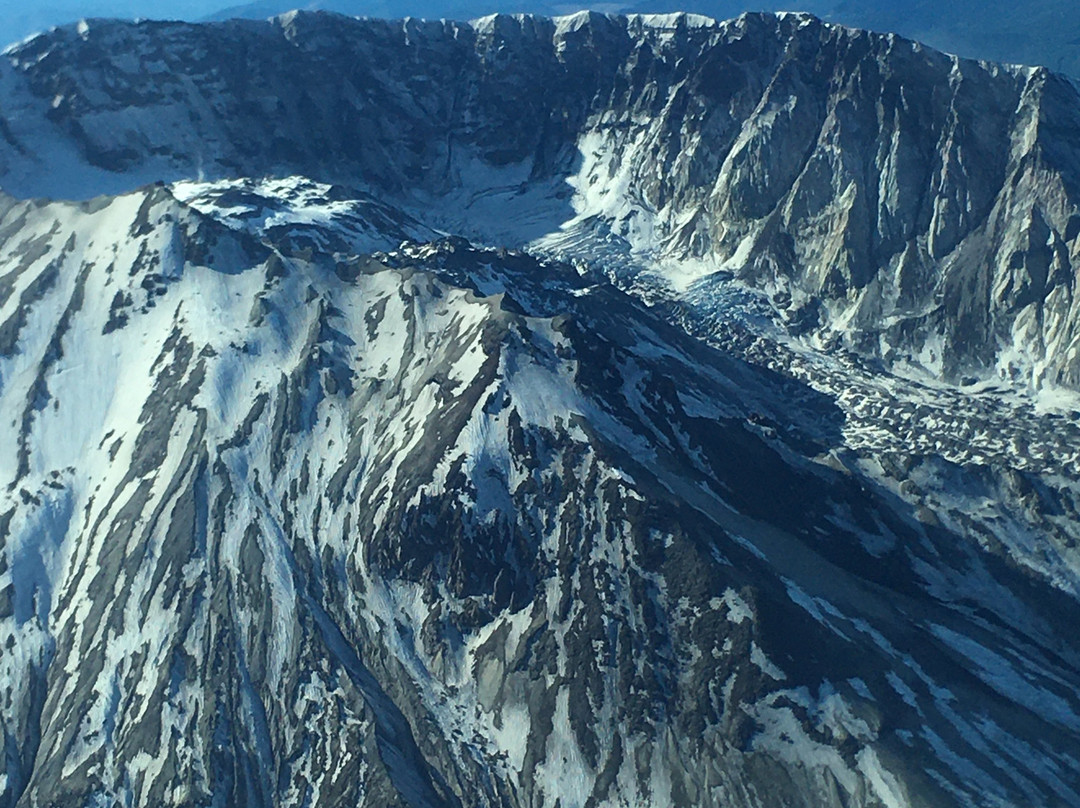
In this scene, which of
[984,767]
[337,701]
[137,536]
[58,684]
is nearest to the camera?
[984,767]

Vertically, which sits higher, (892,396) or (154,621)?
(154,621)

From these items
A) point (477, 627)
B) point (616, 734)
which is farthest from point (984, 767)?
point (477, 627)

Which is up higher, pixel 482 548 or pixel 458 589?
pixel 482 548

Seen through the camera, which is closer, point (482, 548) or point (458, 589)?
point (482, 548)

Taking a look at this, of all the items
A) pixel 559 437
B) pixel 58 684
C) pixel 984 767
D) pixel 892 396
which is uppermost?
pixel 559 437

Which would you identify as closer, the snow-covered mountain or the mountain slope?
the mountain slope

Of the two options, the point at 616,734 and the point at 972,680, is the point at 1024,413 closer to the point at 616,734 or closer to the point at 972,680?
the point at 972,680

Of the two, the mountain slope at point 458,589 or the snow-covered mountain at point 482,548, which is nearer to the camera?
the mountain slope at point 458,589

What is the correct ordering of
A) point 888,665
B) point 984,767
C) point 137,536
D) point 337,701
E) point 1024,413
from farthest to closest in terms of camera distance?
point 1024,413, point 137,536, point 337,701, point 888,665, point 984,767

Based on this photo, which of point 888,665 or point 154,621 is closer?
point 888,665
